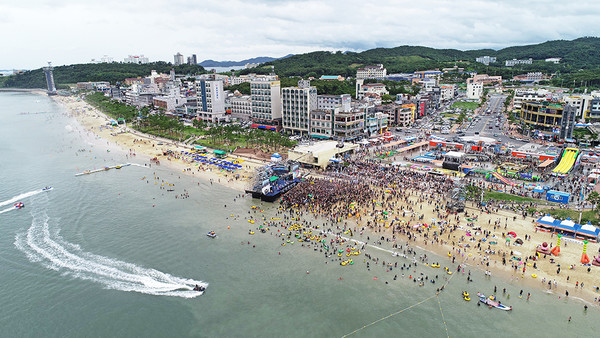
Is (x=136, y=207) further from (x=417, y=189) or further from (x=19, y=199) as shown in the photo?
(x=417, y=189)

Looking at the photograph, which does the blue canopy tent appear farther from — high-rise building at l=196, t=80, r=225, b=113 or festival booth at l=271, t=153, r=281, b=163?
high-rise building at l=196, t=80, r=225, b=113

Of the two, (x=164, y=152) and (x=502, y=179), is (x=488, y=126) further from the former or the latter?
(x=164, y=152)

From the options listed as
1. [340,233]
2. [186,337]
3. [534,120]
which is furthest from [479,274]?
[534,120]

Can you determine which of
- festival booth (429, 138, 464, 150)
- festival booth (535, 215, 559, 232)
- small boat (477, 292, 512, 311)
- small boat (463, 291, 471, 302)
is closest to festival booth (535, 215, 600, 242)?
festival booth (535, 215, 559, 232)

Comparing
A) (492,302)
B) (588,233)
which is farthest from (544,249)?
(492,302)

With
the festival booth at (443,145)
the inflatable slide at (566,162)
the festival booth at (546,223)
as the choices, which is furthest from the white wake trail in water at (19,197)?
the inflatable slide at (566,162)
